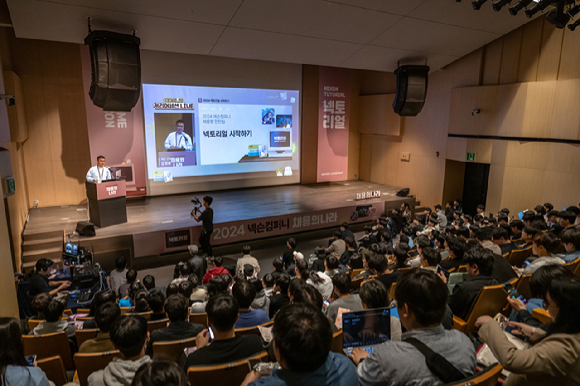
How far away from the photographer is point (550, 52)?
7.14 metres

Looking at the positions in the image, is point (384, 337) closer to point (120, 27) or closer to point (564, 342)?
point (564, 342)

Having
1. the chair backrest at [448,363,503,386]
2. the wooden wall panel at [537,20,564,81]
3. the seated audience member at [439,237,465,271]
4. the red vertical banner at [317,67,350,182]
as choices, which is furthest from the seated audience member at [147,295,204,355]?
the red vertical banner at [317,67,350,182]

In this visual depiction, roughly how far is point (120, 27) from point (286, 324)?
6062 millimetres

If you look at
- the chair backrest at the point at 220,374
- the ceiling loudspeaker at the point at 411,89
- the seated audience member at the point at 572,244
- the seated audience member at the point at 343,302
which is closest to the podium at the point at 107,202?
the seated audience member at the point at 343,302

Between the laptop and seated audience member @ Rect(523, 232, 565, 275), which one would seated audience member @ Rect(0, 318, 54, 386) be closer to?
the laptop

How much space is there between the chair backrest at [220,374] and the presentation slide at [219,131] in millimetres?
7686

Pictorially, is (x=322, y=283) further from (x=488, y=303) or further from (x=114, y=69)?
(x=114, y=69)

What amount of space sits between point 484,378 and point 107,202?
652 cm

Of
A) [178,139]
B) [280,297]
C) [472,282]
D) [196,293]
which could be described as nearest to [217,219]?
[178,139]

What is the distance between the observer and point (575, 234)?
11.4ft

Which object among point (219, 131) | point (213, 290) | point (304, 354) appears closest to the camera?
point (304, 354)

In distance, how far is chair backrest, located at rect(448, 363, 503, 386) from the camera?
1399mm

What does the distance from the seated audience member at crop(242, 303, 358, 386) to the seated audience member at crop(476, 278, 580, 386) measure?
2.18 feet

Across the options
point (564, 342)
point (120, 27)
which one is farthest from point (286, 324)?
point (120, 27)
